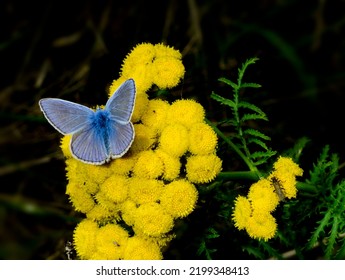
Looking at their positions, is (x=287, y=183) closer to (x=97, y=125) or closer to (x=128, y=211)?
(x=128, y=211)

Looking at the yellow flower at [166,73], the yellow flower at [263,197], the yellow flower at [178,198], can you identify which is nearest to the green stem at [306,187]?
the yellow flower at [263,197]

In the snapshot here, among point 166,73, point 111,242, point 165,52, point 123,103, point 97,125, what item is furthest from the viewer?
point 165,52

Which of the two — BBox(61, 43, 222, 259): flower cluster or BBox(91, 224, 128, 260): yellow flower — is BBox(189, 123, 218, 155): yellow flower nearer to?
BBox(61, 43, 222, 259): flower cluster

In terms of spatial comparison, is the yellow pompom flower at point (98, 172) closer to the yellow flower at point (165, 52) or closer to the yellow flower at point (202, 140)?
the yellow flower at point (202, 140)

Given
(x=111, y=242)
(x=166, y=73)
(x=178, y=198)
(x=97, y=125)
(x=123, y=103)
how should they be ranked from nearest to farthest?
(x=123, y=103), (x=97, y=125), (x=178, y=198), (x=111, y=242), (x=166, y=73)

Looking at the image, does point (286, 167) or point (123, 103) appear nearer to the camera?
point (123, 103)

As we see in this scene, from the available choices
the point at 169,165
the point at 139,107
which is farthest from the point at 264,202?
the point at 139,107
